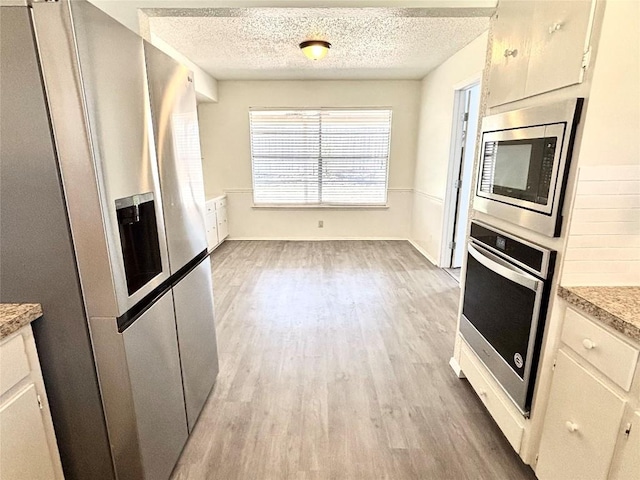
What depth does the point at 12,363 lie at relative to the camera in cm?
106

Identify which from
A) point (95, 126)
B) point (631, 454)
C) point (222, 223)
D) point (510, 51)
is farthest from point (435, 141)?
A: point (95, 126)

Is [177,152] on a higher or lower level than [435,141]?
lower

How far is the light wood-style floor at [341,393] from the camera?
5.34 feet

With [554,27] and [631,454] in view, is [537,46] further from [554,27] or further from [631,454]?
[631,454]

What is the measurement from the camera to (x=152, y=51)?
4.38 feet

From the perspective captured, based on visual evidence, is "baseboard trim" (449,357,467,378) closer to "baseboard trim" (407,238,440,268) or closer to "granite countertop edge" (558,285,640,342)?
"granite countertop edge" (558,285,640,342)

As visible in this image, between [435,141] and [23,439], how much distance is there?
4.66 m

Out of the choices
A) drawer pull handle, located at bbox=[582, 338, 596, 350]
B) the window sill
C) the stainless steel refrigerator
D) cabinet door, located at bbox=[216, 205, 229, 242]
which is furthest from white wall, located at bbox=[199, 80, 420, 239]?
drawer pull handle, located at bbox=[582, 338, 596, 350]

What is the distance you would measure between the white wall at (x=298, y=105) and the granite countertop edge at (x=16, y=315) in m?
4.68

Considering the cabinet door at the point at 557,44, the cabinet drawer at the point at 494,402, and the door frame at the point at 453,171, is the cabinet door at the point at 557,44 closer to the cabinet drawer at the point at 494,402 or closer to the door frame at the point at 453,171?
the cabinet drawer at the point at 494,402

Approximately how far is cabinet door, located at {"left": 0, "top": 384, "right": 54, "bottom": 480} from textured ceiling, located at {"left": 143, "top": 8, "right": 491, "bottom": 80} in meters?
1.97

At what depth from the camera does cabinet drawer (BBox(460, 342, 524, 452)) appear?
1.56 m

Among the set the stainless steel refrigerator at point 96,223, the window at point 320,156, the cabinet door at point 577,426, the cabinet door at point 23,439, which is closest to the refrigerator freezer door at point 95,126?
the stainless steel refrigerator at point 96,223

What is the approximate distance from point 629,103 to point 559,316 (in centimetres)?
78
